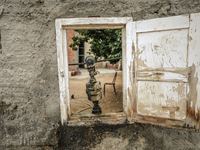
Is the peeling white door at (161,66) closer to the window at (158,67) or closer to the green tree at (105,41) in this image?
the window at (158,67)

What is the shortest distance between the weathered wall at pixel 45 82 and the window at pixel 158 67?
145 mm

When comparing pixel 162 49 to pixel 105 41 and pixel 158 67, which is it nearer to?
pixel 158 67

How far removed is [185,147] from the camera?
202 cm

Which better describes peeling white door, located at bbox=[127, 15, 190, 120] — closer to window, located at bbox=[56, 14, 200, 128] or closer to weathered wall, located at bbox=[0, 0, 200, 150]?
window, located at bbox=[56, 14, 200, 128]

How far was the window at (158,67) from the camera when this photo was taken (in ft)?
5.74

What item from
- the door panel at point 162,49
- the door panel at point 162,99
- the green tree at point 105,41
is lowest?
the door panel at point 162,99

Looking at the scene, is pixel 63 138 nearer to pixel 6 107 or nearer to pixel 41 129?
pixel 41 129

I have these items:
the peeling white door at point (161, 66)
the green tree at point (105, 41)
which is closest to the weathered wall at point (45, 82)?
the peeling white door at point (161, 66)

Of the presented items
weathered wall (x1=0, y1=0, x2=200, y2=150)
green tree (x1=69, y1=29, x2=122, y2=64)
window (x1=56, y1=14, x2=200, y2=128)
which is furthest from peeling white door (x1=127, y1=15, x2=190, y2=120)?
green tree (x1=69, y1=29, x2=122, y2=64)

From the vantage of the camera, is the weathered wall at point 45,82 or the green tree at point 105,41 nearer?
the weathered wall at point 45,82

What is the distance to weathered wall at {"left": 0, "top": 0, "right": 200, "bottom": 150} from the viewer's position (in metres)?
2.00

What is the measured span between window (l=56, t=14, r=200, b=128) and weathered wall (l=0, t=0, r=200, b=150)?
0.14 meters

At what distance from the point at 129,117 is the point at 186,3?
191 cm

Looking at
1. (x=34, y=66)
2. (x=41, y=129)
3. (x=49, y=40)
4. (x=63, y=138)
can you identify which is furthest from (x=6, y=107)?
(x=49, y=40)
